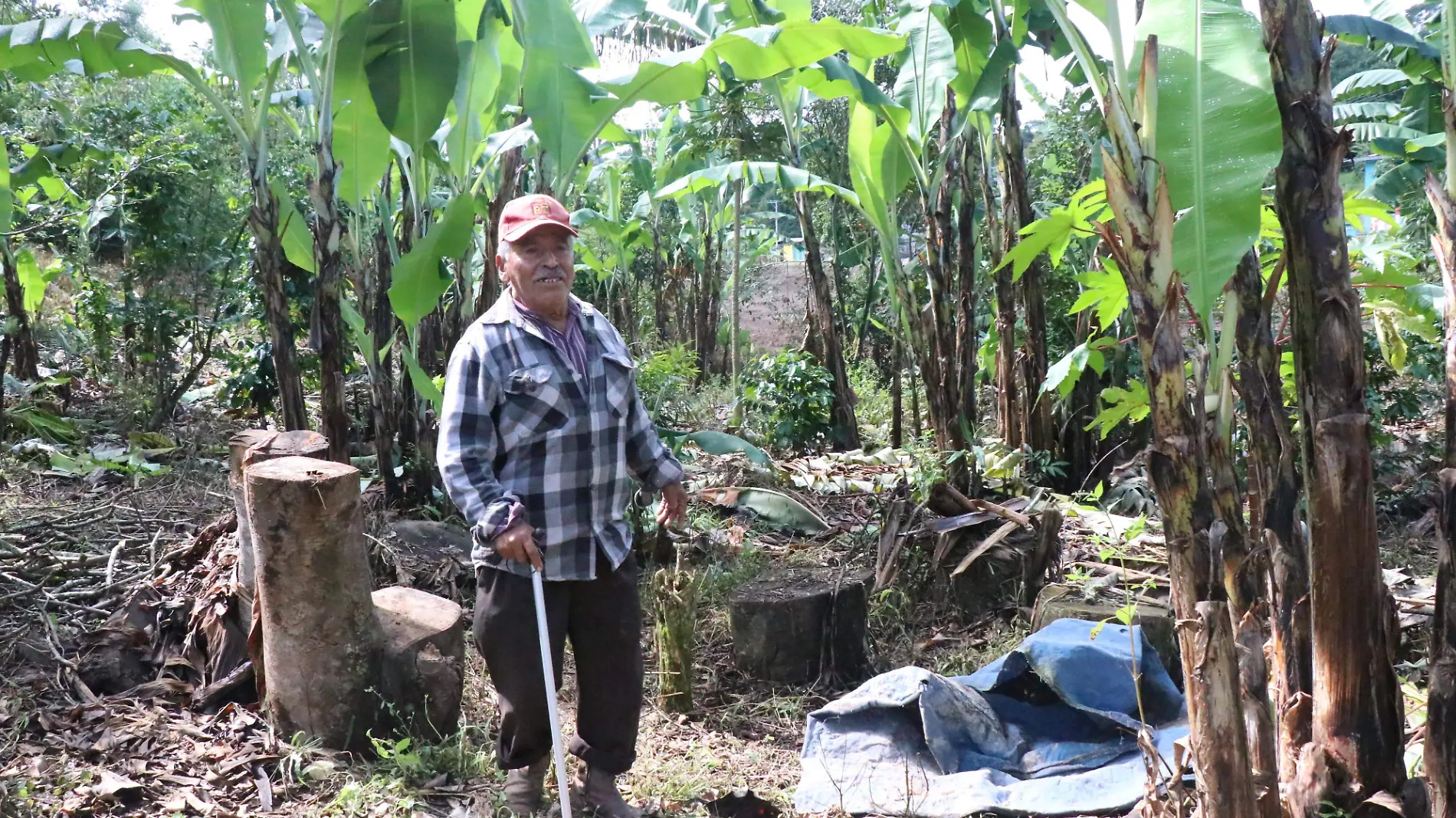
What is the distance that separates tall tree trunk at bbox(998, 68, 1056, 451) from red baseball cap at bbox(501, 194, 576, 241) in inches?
146

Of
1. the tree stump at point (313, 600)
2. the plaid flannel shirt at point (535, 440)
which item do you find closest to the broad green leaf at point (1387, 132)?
the plaid flannel shirt at point (535, 440)

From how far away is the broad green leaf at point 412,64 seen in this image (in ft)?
14.9

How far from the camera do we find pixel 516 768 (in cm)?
302

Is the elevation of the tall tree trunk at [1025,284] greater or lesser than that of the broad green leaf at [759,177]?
lesser

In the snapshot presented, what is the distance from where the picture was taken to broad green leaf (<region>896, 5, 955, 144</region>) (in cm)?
546

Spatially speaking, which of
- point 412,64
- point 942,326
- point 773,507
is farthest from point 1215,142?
point 773,507

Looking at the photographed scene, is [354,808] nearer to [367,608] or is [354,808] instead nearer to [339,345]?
[367,608]

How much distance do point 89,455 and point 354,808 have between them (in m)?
4.58

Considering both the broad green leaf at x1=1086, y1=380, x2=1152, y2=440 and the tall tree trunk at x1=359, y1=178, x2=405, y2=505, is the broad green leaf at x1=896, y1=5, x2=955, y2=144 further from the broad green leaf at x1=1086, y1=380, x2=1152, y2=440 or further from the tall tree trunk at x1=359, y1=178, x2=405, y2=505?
the tall tree trunk at x1=359, y1=178, x2=405, y2=505

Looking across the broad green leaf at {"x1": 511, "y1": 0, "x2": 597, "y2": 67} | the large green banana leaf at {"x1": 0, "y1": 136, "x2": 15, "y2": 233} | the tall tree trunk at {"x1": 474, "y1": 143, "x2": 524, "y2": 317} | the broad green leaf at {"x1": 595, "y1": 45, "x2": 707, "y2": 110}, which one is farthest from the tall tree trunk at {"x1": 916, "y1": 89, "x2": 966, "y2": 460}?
the large green banana leaf at {"x1": 0, "y1": 136, "x2": 15, "y2": 233}

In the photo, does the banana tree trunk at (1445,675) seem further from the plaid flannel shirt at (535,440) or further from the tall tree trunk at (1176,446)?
the plaid flannel shirt at (535,440)

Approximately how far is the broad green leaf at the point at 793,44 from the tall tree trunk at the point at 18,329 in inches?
236

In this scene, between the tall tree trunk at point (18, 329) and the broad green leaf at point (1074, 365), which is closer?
the broad green leaf at point (1074, 365)

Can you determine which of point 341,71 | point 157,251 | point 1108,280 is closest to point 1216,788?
point 1108,280
